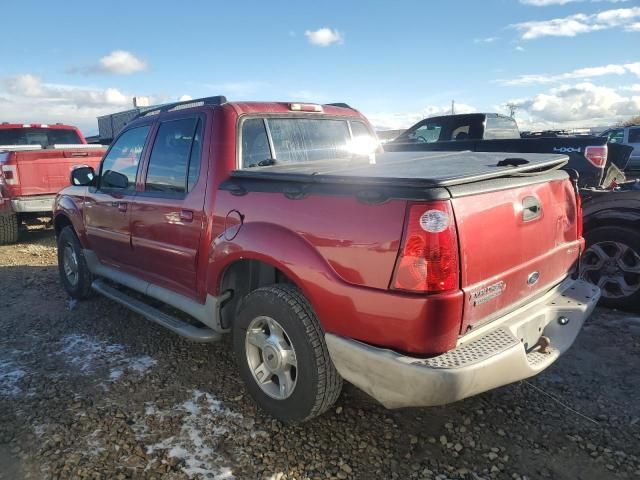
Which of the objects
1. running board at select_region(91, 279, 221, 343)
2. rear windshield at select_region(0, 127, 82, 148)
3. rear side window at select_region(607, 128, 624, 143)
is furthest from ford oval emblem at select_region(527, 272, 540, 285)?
rear side window at select_region(607, 128, 624, 143)

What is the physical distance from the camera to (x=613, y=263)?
174 inches

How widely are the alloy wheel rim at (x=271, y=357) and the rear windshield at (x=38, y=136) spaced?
30.5ft

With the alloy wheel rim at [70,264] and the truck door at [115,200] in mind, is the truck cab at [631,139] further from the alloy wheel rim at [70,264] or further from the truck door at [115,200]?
the alloy wheel rim at [70,264]

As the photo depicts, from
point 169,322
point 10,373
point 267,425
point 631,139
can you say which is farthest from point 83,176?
point 631,139

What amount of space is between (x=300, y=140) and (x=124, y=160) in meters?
1.68

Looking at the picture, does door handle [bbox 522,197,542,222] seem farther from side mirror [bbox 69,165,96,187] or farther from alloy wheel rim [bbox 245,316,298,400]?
side mirror [bbox 69,165,96,187]

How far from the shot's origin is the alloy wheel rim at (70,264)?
202 inches

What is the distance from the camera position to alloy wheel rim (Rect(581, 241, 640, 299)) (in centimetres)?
433

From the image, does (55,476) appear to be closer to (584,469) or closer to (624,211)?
(584,469)

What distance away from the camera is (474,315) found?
7.59ft

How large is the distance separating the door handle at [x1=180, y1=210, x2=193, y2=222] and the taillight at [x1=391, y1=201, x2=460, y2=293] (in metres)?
1.66

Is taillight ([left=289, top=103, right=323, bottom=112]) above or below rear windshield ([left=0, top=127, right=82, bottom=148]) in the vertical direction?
below

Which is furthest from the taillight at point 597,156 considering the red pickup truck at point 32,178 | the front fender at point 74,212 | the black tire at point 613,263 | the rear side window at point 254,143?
the red pickup truck at point 32,178

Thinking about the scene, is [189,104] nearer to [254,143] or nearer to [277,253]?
[254,143]
